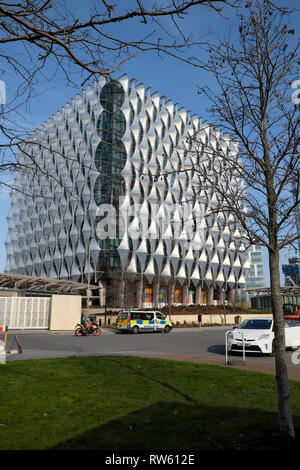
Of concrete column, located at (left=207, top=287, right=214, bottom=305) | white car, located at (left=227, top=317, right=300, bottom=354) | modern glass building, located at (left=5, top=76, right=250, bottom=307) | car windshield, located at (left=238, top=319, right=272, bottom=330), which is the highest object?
modern glass building, located at (left=5, top=76, right=250, bottom=307)

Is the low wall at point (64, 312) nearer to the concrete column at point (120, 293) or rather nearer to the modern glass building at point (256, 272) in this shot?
the concrete column at point (120, 293)

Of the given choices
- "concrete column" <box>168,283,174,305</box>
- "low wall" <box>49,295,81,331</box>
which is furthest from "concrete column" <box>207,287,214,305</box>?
"low wall" <box>49,295,81,331</box>

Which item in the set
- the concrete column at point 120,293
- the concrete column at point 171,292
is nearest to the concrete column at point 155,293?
the concrete column at point 171,292

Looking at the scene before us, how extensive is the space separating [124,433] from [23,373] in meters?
5.10

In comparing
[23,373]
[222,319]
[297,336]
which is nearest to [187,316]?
[222,319]

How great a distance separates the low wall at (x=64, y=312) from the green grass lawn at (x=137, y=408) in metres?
23.1

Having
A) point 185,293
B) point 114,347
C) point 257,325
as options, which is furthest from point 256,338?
point 185,293

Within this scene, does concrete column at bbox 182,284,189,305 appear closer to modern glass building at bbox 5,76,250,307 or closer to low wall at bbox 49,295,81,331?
modern glass building at bbox 5,76,250,307

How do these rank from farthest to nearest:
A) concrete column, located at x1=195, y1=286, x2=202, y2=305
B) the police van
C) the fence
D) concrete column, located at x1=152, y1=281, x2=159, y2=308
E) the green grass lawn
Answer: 1. concrete column, located at x1=195, y1=286, x2=202, y2=305
2. concrete column, located at x1=152, y1=281, x2=159, y2=308
3. the police van
4. the fence
5. the green grass lawn

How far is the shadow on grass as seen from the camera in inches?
179

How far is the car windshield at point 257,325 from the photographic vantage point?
15945 mm

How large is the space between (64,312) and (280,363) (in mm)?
Answer: 30360

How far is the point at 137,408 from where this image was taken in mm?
6199

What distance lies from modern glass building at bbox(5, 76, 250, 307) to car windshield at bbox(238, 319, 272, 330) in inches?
1436
